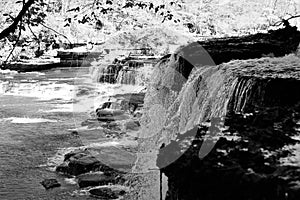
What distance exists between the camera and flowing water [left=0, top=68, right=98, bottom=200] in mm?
7121

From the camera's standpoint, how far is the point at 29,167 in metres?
8.05

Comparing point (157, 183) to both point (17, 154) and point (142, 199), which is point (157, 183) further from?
point (17, 154)

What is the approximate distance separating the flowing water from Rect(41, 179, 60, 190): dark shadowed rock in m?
0.08

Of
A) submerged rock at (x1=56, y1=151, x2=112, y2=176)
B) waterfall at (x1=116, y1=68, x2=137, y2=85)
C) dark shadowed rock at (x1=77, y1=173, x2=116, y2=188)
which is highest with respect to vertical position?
waterfall at (x1=116, y1=68, x2=137, y2=85)

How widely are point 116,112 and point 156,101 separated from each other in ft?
10.9

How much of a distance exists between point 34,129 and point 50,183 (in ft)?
13.6

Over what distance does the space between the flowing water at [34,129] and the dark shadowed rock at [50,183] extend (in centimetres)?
8

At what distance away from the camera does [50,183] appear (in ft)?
23.3

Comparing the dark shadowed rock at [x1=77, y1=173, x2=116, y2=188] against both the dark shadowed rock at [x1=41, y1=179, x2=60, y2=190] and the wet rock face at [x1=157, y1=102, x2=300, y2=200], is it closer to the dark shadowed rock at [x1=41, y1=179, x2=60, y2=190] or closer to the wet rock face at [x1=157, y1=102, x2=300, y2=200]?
the dark shadowed rock at [x1=41, y1=179, x2=60, y2=190]

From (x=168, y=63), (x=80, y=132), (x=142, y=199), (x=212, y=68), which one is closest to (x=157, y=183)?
(x=142, y=199)

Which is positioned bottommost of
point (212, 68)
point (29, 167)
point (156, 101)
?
point (29, 167)

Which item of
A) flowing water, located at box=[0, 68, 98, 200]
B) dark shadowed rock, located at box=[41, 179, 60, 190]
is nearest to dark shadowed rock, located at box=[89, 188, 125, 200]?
flowing water, located at box=[0, 68, 98, 200]

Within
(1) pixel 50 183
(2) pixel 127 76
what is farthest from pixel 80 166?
(2) pixel 127 76

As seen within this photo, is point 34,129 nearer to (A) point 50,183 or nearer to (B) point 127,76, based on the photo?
(A) point 50,183
